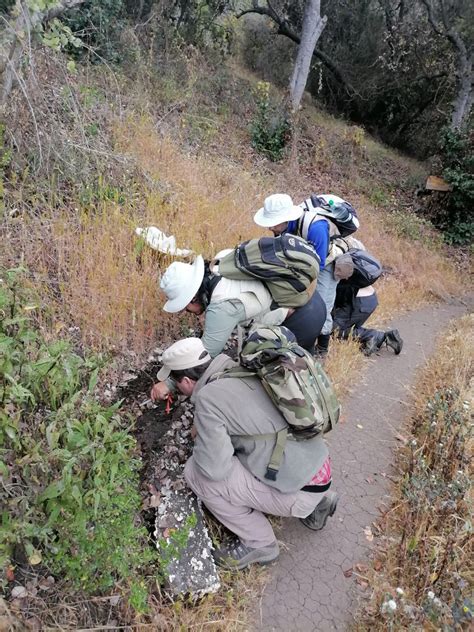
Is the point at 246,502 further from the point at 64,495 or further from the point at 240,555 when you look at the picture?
the point at 64,495

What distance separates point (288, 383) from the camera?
7.42ft

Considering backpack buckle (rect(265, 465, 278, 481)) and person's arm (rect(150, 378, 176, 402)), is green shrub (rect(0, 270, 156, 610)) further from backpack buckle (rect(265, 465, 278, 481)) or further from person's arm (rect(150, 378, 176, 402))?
backpack buckle (rect(265, 465, 278, 481))

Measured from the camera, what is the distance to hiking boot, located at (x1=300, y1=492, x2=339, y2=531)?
2.83m

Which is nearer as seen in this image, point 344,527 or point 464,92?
point 344,527

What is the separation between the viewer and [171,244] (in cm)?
416

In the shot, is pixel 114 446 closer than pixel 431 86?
Yes

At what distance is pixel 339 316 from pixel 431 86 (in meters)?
13.0

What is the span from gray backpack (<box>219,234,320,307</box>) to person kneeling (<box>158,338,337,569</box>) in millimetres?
607

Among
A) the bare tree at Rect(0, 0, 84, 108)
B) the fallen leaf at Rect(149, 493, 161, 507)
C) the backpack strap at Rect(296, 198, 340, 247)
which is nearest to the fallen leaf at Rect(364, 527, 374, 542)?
the fallen leaf at Rect(149, 493, 161, 507)

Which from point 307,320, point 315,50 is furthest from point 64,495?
point 315,50

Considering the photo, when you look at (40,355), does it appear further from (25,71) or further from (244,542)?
(25,71)

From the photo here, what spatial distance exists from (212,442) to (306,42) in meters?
10.9

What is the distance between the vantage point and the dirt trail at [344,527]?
245cm

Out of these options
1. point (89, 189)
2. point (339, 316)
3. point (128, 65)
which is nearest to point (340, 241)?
point (339, 316)
